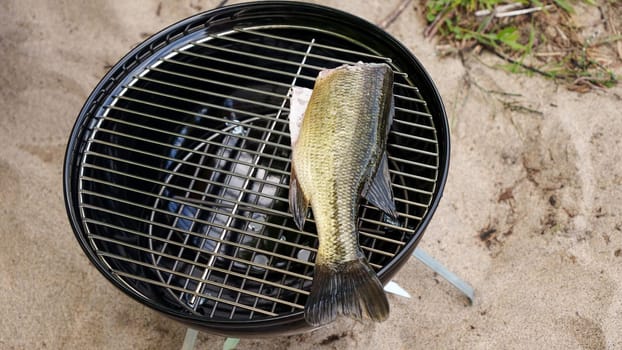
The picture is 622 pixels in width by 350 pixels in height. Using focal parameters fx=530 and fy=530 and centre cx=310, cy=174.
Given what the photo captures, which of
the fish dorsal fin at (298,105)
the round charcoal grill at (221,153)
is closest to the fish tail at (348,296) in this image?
the round charcoal grill at (221,153)

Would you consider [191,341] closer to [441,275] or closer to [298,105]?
[298,105]

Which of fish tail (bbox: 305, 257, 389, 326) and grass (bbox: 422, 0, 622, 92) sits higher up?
grass (bbox: 422, 0, 622, 92)

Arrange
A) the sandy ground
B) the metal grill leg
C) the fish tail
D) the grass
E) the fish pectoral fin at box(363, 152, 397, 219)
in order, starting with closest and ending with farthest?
the fish tail < the fish pectoral fin at box(363, 152, 397, 219) < the metal grill leg < the sandy ground < the grass

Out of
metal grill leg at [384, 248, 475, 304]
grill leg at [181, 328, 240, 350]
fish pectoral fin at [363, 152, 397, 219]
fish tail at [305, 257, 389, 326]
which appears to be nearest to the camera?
fish tail at [305, 257, 389, 326]

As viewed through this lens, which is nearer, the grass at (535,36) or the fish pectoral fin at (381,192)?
the fish pectoral fin at (381,192)

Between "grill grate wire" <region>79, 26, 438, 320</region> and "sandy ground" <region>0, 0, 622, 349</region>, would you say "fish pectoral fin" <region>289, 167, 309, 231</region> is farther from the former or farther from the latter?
"sandy ground" <region>0, 0, 622, 349</region>

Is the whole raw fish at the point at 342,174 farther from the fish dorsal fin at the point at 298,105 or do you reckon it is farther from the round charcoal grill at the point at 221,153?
the round charcoal grill at the point at 221,153

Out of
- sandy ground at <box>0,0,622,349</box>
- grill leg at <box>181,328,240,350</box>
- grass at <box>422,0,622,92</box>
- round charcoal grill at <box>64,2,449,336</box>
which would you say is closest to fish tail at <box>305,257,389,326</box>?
round charcoal grill at <box>64,2,449,336</box>

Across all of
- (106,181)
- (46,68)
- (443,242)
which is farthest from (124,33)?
(443,242)
